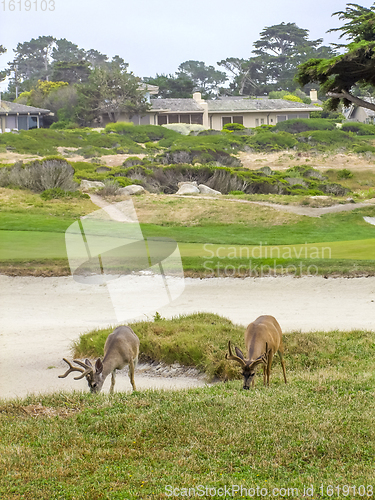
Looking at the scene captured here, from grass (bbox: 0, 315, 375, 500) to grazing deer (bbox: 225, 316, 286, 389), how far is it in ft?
0.77

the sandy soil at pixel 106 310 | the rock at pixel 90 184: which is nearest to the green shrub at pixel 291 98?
the rock at pixel 90 184

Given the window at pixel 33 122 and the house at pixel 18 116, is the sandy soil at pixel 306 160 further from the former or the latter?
the window at pixel 33 122

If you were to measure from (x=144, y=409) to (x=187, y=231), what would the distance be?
52.1 ft

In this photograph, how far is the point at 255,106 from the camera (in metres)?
70.4

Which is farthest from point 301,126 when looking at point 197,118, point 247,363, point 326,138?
point 247,363

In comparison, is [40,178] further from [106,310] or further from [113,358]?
[113,358]

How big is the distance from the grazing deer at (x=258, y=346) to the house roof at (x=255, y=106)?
216 feet

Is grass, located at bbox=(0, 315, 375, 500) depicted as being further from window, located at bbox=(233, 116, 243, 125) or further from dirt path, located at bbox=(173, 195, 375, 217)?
window, located at bbox=(233, 116, 243, 125)

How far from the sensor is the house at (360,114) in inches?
2776

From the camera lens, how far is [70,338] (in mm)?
9750

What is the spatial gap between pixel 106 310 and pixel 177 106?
61529mm

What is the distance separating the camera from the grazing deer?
5574 mm

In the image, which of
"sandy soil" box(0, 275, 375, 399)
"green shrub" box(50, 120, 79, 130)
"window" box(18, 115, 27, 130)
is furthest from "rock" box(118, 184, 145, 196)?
"window" box(18, 115, 27, 130)

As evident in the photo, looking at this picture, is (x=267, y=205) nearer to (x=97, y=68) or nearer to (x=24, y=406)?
(x=24, y=406)
